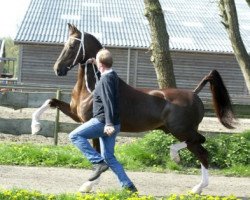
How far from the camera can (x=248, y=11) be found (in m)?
36.1

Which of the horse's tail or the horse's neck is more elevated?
the horse's neck

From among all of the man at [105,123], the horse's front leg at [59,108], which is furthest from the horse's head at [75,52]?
the man at [105,123]

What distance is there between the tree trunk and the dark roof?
16379 millimetres

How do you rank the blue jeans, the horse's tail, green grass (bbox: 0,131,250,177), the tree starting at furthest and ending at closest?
the tree → green grass (bbox: 0,131,250,177) → the horse's tail → the blue jeans

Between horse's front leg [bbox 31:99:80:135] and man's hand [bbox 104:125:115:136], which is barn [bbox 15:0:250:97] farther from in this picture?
man's hand [bbox 104:125:115:136]

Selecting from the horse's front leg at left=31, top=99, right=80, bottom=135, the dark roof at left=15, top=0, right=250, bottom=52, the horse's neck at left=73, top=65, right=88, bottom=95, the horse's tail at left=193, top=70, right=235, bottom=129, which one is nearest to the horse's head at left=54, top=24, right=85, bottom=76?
the horse's neck at left=73, top=65, right=88, bottom=95

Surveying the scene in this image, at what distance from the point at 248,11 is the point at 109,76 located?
31.9m

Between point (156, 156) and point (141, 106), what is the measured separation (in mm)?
2640

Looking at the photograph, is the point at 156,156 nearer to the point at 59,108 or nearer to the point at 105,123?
the point at 59,108

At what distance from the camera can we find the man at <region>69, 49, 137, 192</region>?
5.99m

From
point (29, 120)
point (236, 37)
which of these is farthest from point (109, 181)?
point (236, 37)

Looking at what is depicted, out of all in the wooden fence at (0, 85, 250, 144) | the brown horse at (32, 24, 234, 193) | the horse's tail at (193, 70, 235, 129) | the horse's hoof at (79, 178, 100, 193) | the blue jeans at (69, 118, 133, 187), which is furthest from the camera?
the wooden fence at (0, 85, 250, 144)

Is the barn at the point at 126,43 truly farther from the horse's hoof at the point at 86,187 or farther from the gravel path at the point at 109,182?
the horse's hoof at the point at 86,187

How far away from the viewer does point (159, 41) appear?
405 inches
